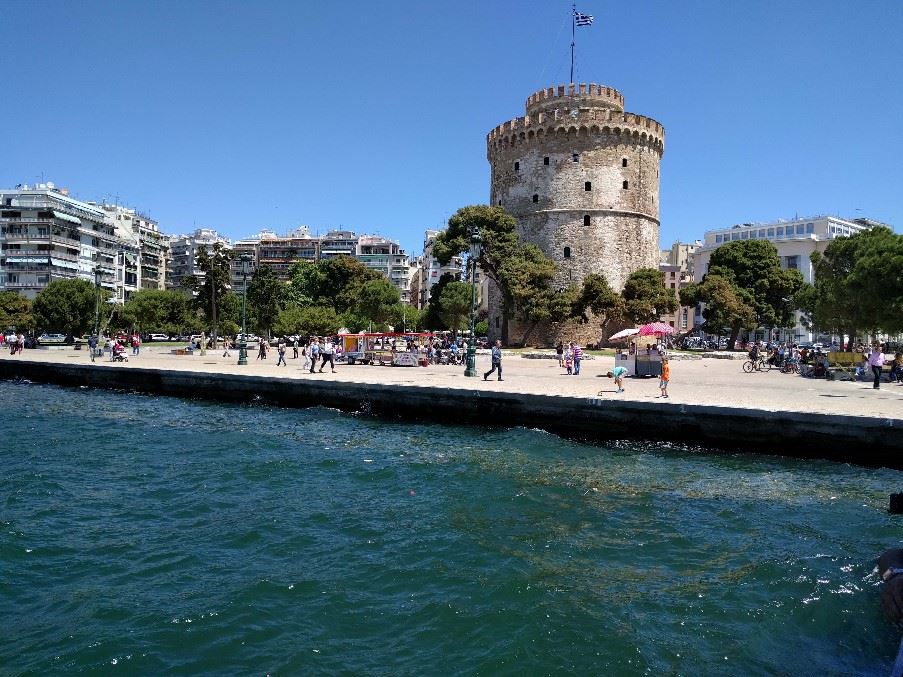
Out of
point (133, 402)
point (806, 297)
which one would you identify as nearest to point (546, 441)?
point (133, 402)

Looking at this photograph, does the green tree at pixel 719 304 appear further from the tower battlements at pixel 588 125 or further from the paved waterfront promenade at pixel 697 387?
the paved waterfront promenade at pixel 697 387

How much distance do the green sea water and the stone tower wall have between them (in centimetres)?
A: 3486

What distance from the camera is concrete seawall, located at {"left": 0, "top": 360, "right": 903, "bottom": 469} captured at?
41.5 ft

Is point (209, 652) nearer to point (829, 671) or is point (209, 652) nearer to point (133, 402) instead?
point (829, 671)

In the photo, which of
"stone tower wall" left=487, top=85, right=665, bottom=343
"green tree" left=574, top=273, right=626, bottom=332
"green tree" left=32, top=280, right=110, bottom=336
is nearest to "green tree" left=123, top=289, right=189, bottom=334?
"green tree" left=32, top=280, right=110, bottom=336

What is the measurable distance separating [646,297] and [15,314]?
1934 inches

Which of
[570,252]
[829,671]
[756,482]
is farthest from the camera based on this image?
[570,252]

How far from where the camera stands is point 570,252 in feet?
155

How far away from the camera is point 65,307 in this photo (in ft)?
171

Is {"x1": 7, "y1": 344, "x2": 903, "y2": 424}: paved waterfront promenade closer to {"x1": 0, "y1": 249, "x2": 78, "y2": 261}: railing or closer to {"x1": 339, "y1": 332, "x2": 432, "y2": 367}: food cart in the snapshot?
{"x1": 339, "y1": 332, "x2": 432, "y2": 367}: food cart

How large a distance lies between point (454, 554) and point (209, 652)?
3.01 meters

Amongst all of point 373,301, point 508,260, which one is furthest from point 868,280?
point 373,301

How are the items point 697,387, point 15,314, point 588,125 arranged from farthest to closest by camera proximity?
point 15,314 < point 588,125 < point 697,387

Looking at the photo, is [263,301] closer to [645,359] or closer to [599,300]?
[599,300]
